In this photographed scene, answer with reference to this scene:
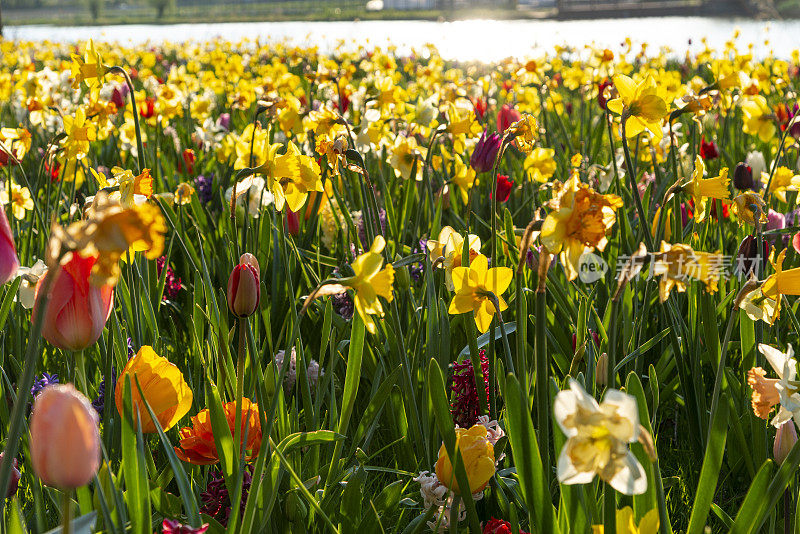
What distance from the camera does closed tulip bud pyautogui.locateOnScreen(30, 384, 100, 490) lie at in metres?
0.59

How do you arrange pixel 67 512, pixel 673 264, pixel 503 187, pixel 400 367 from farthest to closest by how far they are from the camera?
pixel 503 187
pixel 400 367
pixel 673 264
pixel 67 512

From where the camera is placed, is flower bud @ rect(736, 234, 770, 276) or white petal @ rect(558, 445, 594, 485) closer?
white petal @ rect(558, 445, 594, 485)

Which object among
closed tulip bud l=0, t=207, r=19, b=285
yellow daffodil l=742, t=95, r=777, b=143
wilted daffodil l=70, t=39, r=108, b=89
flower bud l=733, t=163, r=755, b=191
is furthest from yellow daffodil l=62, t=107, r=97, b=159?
yellow daffodil l=742, t=95, r=777, b=143

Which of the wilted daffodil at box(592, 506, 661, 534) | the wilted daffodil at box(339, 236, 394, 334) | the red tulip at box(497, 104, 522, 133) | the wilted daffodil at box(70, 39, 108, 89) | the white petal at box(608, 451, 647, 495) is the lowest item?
the wilted daffodil at box(592, 506, 661, 534)

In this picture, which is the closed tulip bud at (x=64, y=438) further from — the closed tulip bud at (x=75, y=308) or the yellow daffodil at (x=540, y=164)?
the yellow daffodil at (x=540, y=164)

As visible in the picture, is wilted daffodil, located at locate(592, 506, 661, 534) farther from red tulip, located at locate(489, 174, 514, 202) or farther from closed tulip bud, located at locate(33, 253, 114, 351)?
red tulip, located at locate(489, 174, 514, 202)

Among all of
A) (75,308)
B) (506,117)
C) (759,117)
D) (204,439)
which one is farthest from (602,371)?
(506,117)

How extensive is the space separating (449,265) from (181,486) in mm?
503

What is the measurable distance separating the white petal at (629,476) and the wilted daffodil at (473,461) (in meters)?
0.34

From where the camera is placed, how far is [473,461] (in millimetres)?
935

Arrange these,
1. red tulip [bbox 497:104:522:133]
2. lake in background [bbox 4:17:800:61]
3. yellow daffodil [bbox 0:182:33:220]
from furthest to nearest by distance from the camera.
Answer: lake in background [bbox 4:17:800:61], red tulip [bbox 497:104:522:133], yellow daffodil [bbox 0:182:33:220]

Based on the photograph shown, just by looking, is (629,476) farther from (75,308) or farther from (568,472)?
(75,308)

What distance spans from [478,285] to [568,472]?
17.0 inches

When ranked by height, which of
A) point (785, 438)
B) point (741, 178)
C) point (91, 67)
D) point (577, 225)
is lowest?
point (785, 438)
